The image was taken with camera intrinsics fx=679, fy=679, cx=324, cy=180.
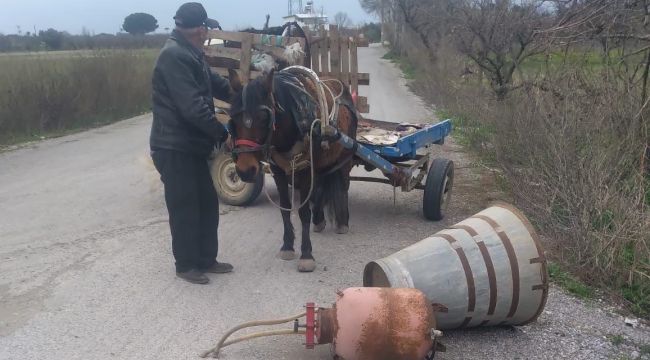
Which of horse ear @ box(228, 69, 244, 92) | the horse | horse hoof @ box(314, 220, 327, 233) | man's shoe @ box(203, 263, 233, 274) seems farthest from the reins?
the horse

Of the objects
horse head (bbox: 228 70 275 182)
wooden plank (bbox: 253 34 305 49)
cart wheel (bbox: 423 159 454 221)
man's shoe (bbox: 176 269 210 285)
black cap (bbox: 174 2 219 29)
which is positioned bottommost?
man's shoe (bbox: 176 269 210 285)

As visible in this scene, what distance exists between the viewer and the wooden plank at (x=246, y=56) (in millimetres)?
7156

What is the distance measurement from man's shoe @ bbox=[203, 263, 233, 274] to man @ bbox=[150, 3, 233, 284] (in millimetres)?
16

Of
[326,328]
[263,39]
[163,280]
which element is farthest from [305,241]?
[263,39]

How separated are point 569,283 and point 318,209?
2.36 meters

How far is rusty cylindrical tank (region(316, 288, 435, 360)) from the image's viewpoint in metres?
3.57

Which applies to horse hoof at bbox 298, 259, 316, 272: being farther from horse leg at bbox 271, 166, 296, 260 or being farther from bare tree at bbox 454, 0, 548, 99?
bare tree at bbox 454, 0, 548, 99

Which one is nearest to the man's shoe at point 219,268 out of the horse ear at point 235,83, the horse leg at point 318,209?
the horse leg at point 318,209

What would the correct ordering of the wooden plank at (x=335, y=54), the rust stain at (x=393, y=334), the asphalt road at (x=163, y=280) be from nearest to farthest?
the rust stain at (x=393, y=334) → the asphalt road at (x=163, y=280) → the wooden plank at (x=335, y=54)

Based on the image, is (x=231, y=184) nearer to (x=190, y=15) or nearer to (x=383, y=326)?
(x=190, y=15)

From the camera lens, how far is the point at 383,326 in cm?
357

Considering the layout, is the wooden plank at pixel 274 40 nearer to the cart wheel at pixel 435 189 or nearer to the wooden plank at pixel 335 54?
the wooden plank at pixel 335 54

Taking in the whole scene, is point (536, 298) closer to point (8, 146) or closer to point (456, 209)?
point (456, 209)

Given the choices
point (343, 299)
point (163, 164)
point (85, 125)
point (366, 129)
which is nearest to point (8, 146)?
point (85, 125)
